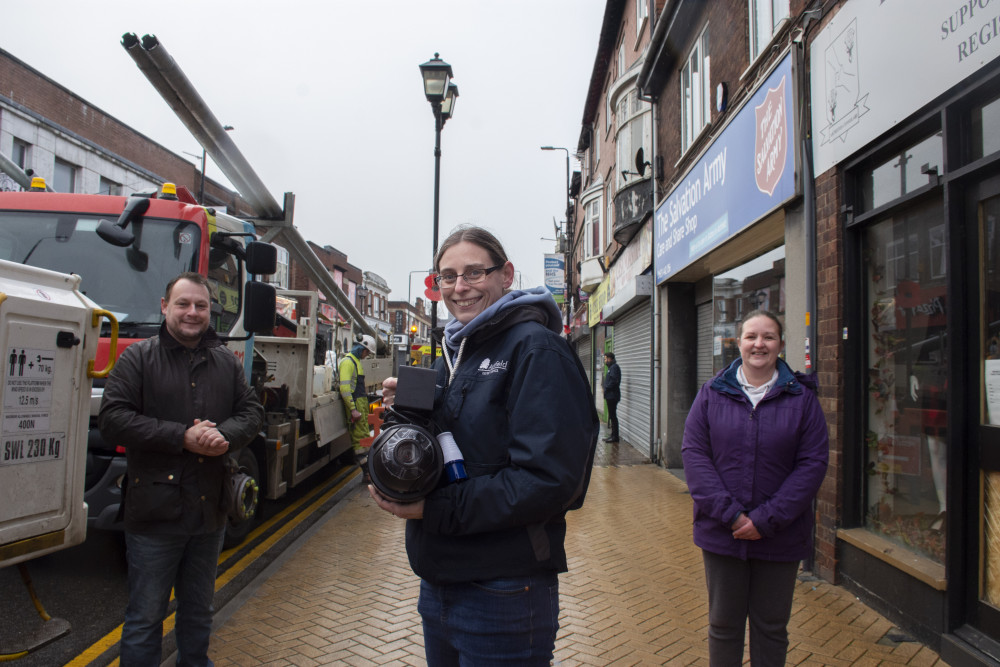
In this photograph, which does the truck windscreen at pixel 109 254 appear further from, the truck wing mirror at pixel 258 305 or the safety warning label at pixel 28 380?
the safety warning label at pixel 28 380

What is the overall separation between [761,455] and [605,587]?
2403 mm

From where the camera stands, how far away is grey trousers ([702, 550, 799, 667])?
9.77 feet

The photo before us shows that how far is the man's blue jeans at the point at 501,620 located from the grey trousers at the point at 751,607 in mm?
1517

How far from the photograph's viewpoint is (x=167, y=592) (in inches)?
121

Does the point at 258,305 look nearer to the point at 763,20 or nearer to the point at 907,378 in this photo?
the point at 907,378

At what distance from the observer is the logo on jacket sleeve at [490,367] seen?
1776 mm

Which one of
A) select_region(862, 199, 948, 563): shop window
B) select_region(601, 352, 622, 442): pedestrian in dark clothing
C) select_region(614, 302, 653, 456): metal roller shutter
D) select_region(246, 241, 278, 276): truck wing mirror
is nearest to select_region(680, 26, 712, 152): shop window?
select_region(614, 302, 653, 456): metal roller shutter

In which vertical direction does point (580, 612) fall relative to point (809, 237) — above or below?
below

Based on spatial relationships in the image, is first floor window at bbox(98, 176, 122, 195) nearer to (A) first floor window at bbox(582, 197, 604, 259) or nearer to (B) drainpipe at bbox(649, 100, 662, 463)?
(A) first floor window at bbox(582, 197, 604, 259)

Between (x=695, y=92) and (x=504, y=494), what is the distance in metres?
9.36

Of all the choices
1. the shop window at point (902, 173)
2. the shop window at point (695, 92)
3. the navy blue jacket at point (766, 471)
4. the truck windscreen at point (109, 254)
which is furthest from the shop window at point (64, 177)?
the navy blue jacket at point (766, 471)

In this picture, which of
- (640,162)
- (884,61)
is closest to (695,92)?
(640,162)

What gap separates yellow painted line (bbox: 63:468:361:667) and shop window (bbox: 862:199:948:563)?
4.73 m

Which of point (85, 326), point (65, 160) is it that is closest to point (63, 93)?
point (65, 160)
